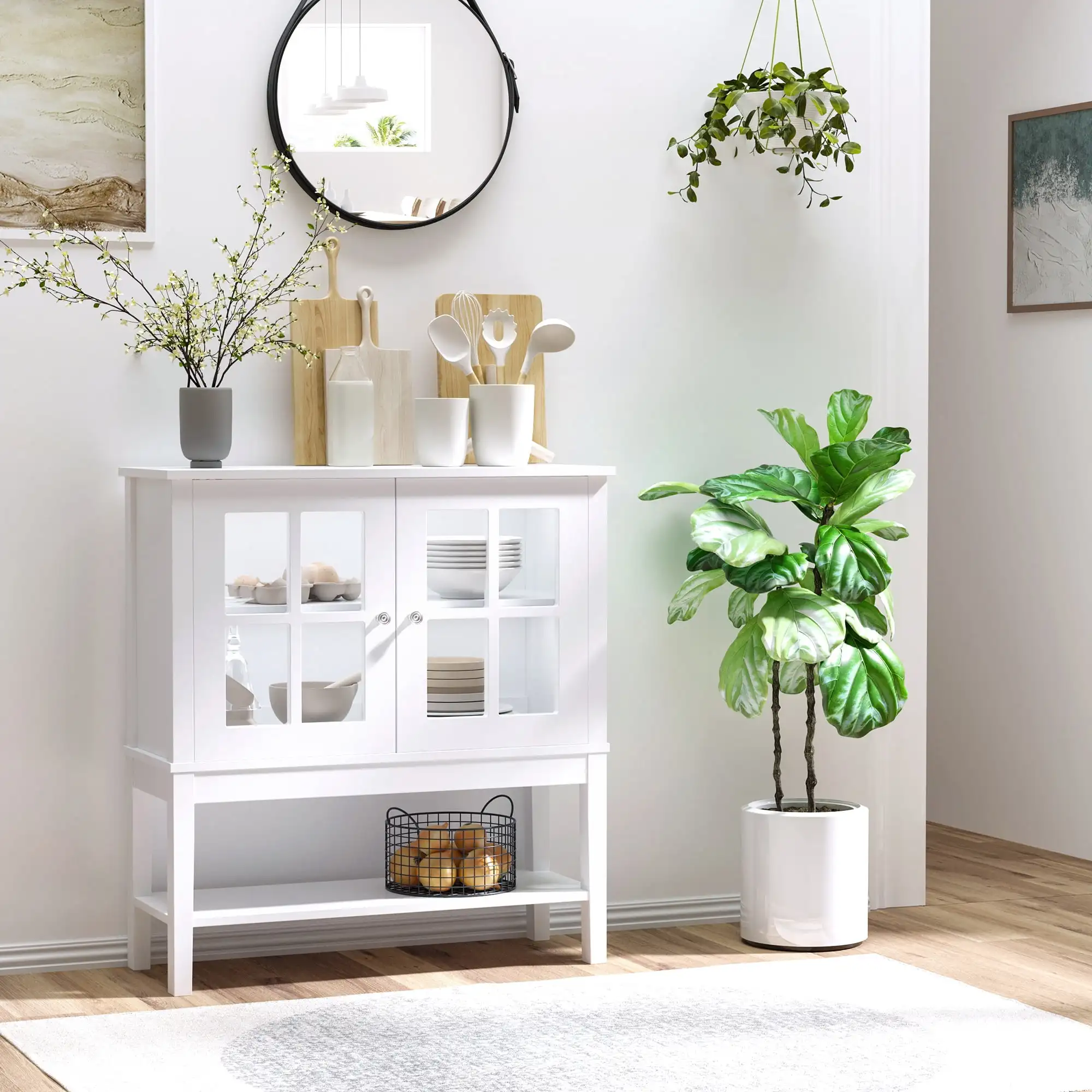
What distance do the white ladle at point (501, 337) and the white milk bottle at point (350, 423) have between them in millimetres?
297

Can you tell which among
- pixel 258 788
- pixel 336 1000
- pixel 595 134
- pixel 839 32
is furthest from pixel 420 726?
pixel 839 32

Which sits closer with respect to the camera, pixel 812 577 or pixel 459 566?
pixel 459 566

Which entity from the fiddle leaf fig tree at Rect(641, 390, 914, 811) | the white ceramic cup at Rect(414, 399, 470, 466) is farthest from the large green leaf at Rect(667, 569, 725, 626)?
the white ceramic cup at Rect(414, 399, 470, 466)

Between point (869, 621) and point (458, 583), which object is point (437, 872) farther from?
point (869, 621)

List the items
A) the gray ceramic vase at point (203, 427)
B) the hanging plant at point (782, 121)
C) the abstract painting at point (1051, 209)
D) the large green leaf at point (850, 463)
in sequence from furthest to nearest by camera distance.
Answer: the abstract painting at point (1051, 209)
the hanging plant at point (782, 121)
the large green leaf at point (850, 463)
the gray ceramic vase at point (203, 427)

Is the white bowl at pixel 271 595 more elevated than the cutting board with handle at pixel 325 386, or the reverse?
the cutting board with handle at pixel 325 386

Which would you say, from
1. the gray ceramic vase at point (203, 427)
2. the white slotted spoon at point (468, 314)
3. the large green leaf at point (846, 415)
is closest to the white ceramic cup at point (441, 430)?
the white slotted spoon at point (468, 314)

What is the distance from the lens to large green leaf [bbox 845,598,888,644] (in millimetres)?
3285

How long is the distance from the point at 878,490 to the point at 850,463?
0.26 ft

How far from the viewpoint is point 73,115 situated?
3.20m

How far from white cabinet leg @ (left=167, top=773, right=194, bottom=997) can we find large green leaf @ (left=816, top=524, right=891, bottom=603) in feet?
4.18

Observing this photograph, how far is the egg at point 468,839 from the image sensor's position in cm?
326

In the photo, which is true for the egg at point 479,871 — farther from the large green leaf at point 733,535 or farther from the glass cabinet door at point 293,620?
the large green leaf at point 733,535

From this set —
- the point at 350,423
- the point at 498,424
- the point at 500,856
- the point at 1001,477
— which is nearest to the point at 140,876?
the point at 500,856
